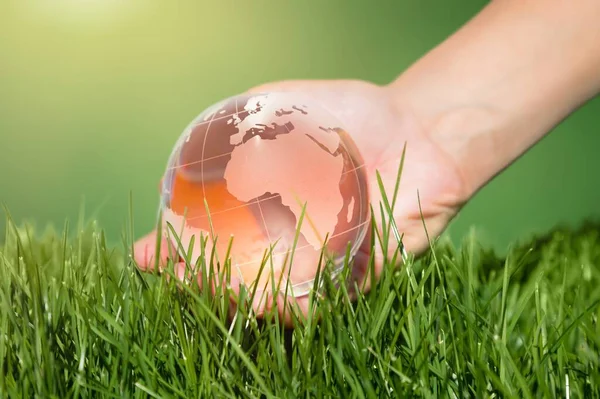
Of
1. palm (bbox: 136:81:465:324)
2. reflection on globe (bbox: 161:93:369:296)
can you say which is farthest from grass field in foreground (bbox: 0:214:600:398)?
palm (bbox: 136:81:465:324)

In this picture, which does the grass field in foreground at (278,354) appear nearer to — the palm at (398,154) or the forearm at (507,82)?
the palm at (398,154)

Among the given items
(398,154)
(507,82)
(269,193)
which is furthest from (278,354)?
(507,82)

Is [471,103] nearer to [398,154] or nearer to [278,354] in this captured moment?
[398,154]

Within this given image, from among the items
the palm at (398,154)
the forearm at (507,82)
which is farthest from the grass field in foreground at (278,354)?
the forearm at (507,82)

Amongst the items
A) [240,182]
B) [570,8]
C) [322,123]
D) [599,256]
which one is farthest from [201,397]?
[599,256]

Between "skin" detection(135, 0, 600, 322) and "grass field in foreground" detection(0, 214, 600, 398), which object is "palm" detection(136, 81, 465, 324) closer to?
"skin" detection(135, 0, 600, 322)
